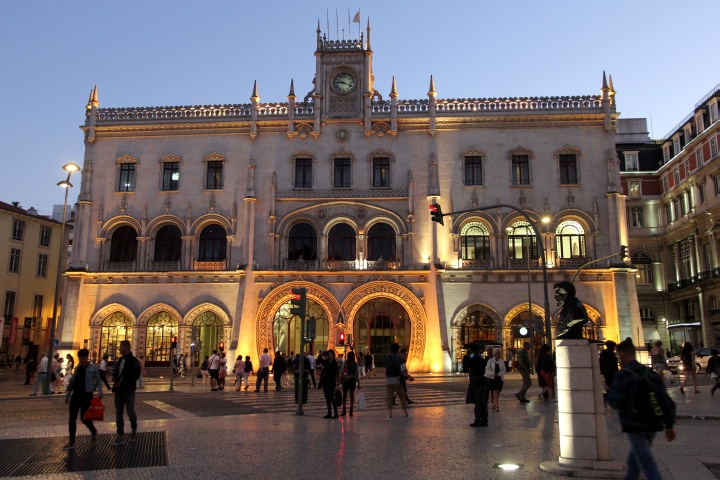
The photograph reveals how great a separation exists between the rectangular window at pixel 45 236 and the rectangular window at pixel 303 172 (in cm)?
2663

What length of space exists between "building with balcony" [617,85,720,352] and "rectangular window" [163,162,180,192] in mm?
32961

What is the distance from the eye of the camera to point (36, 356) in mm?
52562

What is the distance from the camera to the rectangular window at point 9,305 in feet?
163

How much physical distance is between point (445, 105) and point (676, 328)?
932 inches

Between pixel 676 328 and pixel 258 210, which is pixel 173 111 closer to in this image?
pixel 258 210

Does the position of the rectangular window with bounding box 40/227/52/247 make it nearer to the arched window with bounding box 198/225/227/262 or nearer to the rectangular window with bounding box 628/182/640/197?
the arched window with bounding box 198/225/227/262

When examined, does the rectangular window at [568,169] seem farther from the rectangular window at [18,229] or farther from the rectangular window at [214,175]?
the rectangular window at [18,229]

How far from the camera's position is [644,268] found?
53312 millimetres

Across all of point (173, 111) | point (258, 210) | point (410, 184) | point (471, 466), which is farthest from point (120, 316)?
point (471, 466)

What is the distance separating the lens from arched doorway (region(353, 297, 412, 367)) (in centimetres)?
3819

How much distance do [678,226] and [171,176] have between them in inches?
1476

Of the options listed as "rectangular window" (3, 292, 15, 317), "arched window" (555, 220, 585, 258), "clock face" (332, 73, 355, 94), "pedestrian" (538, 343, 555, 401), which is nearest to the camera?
"pedestrian" (538, 343, 555, 401)

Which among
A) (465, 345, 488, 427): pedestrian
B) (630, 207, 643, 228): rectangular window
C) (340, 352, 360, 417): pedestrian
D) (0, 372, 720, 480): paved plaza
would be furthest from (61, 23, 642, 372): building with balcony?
(465, 345, 488, 427): pedestrian

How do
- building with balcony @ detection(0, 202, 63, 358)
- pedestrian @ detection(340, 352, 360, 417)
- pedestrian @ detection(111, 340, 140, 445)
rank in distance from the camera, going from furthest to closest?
building with balcony @ detection(0, 202, 63, 358)
pedestrian @ detection(340, 352, 360, 417)
pedestrian @ detection(111, 340, 140, 445)
